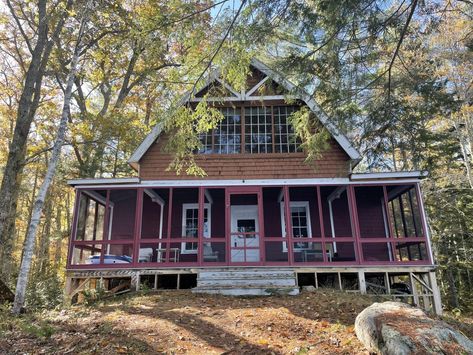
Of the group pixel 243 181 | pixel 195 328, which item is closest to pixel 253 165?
pixel 243 181

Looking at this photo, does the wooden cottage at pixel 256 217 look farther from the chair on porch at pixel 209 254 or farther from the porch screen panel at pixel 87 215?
the porch screen panel at pixel 87 215

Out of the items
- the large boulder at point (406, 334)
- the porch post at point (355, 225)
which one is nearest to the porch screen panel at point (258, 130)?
the porch post at point (355, 225)

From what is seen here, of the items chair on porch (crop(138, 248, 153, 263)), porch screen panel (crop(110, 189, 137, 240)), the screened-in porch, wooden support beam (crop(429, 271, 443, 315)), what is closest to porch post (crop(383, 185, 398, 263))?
the screened-in porch

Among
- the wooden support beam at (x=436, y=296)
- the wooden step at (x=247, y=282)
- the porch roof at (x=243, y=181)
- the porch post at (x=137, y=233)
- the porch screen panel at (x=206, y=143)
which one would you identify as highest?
the porch screen panel at (x=206, y=143)

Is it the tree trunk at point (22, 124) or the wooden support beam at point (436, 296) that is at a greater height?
the tree trunk at point (22, 124)

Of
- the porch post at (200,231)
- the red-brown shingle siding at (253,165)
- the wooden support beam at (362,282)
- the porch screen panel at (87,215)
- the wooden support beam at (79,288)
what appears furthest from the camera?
the porch screen panel at (87,215)

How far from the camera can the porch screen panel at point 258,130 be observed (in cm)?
1275

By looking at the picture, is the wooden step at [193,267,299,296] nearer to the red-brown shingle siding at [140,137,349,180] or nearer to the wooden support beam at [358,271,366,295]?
the wooden support beam at [358,271,366,295]

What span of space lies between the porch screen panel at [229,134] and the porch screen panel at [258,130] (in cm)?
33

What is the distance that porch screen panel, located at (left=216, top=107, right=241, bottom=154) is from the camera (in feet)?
42.0

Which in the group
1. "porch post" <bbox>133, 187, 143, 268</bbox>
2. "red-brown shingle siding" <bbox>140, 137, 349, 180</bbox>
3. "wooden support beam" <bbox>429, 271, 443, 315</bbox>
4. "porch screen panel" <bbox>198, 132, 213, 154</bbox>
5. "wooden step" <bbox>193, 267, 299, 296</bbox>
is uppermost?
"porch screen panel" <bbox>198, 132, 213, 154</bbox>

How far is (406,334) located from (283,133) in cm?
893

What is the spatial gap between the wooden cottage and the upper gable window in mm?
38

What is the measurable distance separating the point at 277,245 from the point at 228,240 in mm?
2459
